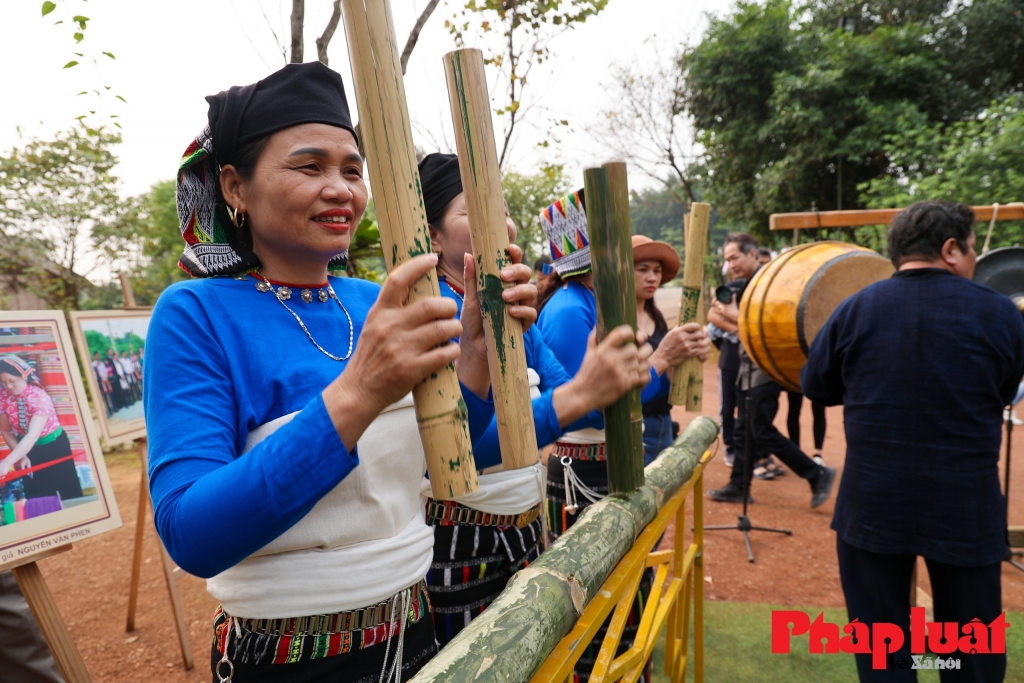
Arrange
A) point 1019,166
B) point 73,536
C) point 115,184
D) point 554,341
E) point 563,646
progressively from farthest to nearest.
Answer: point 115,184
point 1019,166
point 554,341
point 73,536
point 563,646

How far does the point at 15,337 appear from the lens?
244cm

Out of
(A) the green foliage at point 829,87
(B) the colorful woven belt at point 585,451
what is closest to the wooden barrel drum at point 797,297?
(B) the colorful woven belt at point 585,451

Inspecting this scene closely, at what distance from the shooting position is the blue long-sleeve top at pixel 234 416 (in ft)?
2.69

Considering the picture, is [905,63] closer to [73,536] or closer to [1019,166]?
[1019,166]

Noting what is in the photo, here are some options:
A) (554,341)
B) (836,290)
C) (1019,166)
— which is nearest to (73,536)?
(554,341)

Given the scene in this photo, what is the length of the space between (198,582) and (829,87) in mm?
14269

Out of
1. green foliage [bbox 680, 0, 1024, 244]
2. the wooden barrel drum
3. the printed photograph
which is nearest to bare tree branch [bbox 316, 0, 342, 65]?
the printed photograph

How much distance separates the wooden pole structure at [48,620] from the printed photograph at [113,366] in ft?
4.56

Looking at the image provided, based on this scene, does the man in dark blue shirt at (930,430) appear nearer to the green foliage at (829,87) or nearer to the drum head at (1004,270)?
the drum head at (1004,270)

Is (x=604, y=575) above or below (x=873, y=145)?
below

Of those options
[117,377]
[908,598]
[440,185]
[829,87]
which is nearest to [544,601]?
[440,185]

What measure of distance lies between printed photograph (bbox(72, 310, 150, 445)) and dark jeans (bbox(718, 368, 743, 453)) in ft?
16.3

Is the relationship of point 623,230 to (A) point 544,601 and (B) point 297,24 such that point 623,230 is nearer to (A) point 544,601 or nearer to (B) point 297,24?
(A) point 544,601

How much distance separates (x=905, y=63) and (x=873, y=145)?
1.91 meters
